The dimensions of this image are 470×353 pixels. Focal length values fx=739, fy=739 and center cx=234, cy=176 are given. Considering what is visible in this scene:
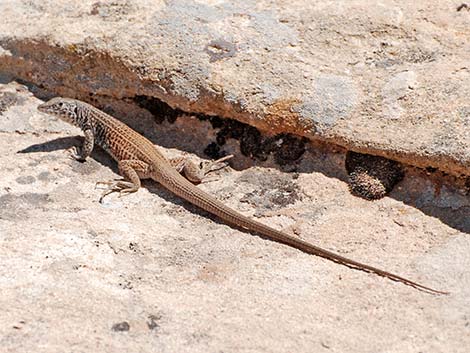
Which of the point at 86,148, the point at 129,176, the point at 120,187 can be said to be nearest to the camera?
the point at 120,187

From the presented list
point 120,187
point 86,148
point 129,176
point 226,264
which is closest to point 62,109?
point 86,148

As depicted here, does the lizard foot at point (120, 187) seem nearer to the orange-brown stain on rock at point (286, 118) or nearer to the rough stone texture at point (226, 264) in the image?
the rough stone texture at point (226, 264)

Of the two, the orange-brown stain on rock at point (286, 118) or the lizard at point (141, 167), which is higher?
the orange-brown stain on rock at point (286, 118)

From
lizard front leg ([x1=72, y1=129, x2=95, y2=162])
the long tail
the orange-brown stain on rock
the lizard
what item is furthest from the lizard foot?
the orange-brown stain on rock

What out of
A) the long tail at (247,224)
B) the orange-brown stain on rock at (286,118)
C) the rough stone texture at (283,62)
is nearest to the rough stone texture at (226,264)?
the long tail at (247,224)

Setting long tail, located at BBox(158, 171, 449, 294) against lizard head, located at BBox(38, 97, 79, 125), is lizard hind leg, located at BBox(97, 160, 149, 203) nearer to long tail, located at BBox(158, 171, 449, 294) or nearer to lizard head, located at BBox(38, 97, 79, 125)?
long tail, located at BBox(158, 171, 449, 294)

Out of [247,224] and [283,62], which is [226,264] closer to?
[247,224]
